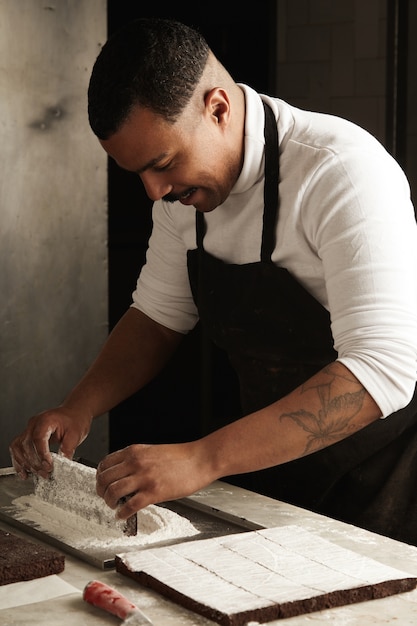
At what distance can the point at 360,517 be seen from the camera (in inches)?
82.6

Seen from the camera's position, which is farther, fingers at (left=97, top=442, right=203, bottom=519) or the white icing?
fingers at (left=97, top=442, right=203, bottom=519)

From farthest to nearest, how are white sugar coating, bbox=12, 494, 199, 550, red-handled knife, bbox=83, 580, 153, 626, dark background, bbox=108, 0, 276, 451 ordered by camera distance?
dark background, bbox=108, 0, 276, 451 < white sugar coating, bbox=12, 494, 199, 550 < red-handled knife, bbox=83, 580, 153, 626

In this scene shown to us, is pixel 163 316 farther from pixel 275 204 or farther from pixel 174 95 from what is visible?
pixel 174 95

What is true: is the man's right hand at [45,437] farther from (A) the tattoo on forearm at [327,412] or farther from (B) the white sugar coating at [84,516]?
(A) the tattoo on forearm at [327,412]

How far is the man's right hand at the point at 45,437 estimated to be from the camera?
2021 millimetres

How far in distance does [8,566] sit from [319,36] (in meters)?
2.48

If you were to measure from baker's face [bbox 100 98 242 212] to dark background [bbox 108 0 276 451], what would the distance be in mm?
1809

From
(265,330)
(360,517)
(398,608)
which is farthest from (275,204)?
(398,608)

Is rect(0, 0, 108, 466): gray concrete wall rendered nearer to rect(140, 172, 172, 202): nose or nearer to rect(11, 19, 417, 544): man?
rect(11, 19, 417, 544): man

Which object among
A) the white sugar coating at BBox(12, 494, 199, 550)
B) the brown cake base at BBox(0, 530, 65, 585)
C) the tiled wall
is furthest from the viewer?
the tiled wall

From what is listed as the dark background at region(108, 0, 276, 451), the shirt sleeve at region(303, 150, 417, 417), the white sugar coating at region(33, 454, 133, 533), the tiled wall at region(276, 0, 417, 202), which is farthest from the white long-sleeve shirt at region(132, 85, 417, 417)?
the dark background at region(108, 0, 276, 451)

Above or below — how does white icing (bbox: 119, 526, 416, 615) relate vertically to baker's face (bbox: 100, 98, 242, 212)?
below

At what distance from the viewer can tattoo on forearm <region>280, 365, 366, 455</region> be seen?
1674 millimetres

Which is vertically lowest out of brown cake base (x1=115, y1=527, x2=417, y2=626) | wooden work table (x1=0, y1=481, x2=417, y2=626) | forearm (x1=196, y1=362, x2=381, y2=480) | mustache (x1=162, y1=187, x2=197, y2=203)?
wooden work table (x1=0, y1=481, x2=417, y2=626)
